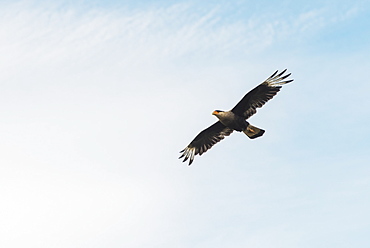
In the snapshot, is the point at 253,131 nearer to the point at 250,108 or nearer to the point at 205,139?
the point at 250,108

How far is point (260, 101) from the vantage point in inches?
1001

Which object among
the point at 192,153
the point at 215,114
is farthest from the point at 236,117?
the point at 192,153

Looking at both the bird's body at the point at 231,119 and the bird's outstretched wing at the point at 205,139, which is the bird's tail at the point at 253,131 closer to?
the bird's body at the point at 231,119

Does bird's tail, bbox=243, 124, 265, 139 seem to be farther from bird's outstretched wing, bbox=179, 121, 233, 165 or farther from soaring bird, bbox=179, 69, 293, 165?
bird's outstretched wing, bbox=179, 121, 233, 165

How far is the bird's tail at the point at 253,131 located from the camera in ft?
82.6

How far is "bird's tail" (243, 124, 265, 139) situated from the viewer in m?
25.2

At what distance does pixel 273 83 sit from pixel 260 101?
0.85 meters

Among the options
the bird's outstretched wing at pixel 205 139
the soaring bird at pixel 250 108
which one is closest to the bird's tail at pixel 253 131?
the soaring bird at pixel 250 108

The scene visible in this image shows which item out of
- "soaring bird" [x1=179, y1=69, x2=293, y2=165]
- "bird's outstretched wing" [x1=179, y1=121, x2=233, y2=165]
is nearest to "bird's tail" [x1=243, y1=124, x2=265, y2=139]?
"soaring bird" [x1=179, y1=69, x2=293, y2=165]

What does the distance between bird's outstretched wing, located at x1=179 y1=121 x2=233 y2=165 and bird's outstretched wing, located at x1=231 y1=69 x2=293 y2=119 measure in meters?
1.68

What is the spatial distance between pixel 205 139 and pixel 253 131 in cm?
300

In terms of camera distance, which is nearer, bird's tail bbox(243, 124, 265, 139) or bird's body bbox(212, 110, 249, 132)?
bird's tail bbox(243, 124, 265, 139)

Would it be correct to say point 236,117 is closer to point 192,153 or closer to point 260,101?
point 260,101

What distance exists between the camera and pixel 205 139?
2769 centimetres
